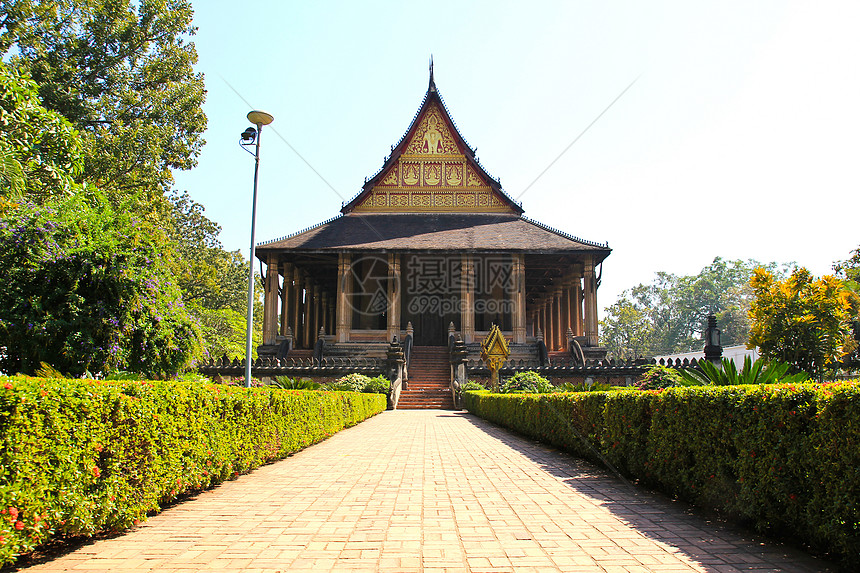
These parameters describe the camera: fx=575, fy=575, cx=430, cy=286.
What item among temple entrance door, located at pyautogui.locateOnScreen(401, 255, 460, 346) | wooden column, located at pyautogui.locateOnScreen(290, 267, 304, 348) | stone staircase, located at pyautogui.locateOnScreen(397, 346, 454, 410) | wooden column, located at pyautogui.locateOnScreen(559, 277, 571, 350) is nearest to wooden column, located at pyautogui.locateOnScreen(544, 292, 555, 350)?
wooden column, located at pyautogui.locateOnScreen(559, 277, 571, 350)

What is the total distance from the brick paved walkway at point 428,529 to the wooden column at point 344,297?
19.4 m

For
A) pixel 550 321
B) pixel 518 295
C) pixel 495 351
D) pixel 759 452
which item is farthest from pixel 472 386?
pixel 550 321

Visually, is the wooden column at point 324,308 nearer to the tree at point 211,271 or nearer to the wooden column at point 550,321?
the tree at point 211,271

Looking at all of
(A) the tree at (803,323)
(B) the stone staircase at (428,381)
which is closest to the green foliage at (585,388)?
(B) the stone staircase at (428,381)

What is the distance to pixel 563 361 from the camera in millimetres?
25844

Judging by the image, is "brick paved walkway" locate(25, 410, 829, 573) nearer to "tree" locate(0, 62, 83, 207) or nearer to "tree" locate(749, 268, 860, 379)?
"tree" locate(0, 62, 83, 207)

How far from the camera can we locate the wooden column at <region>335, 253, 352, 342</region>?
27.2 meters

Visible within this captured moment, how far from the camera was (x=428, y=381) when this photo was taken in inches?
920

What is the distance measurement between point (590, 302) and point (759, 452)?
2329cm

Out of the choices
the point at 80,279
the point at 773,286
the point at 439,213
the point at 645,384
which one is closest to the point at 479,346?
the point at 439,213

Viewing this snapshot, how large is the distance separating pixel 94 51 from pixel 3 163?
14.4 m

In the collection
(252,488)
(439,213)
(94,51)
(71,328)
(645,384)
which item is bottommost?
(252,488)

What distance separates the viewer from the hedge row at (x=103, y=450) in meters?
3.46

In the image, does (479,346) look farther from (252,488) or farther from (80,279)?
(252,488)
